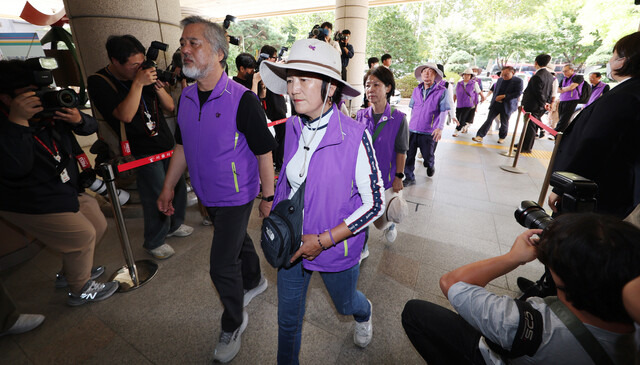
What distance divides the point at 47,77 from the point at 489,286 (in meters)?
3.96

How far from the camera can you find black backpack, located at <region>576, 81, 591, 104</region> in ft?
23.8

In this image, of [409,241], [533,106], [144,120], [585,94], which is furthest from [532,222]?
[585,94]

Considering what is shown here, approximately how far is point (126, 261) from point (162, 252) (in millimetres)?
420

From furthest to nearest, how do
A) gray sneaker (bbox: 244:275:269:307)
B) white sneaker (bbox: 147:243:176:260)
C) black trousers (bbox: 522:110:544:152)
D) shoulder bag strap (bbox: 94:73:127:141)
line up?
black trousers (bbox: 522:110:544:152) → white sneaker (bbox: 147:243:176:260) → shoulder bag strap (bbox: 94:73:127:141) → gray sneaker (bbox: 244:275:269:307)

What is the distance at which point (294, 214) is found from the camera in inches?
53.2

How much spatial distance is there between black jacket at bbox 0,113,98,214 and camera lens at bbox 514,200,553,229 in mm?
2950

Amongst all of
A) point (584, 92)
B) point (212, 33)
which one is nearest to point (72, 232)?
point (212, 33)

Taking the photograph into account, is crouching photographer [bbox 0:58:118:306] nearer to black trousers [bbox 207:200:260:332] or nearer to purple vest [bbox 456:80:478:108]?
black trousers [bbox 207:200:260:332]

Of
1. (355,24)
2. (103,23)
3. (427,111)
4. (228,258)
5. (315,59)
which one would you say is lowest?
(228,258)

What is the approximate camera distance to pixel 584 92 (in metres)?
7.28

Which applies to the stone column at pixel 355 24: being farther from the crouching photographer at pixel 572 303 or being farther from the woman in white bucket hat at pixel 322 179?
the crouching photographer at pixel 572 303

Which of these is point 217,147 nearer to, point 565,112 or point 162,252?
point 162,252

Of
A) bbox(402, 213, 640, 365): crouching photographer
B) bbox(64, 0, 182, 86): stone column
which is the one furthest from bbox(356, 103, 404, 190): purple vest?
bbox(64, 0, 182, 86): stone column

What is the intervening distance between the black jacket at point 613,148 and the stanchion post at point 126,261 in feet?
12.0
